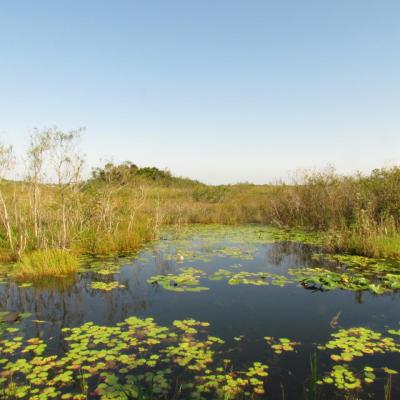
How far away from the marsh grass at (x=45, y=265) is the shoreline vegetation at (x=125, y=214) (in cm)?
2

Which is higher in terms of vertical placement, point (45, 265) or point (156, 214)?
point (156, 214)

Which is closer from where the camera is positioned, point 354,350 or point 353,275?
point 354,350

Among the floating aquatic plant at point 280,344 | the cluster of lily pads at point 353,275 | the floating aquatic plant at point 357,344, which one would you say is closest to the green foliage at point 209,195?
the cluster of lily pads at point 353,275

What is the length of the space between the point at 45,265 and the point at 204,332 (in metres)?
4.84

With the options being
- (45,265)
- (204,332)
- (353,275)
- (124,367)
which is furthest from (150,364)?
(353,275)

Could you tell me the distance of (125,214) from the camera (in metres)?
15.0

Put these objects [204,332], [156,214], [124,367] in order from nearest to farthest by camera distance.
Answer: [124,367], [204,332], [156,214]

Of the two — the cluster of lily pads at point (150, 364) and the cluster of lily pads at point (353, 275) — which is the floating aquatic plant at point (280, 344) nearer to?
the cluster of lily pads at point (150, 364)

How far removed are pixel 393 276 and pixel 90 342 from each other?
7.09 metres

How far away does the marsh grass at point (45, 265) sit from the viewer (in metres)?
8.42

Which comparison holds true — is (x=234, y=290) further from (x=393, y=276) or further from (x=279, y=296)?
(x=393, y=276)

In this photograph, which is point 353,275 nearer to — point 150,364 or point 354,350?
point 354,350

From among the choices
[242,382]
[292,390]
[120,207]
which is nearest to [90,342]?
[242,382]

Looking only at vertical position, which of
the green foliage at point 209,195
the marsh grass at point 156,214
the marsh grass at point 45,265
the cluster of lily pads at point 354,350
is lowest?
the cluster of lily pads at point 354,350
